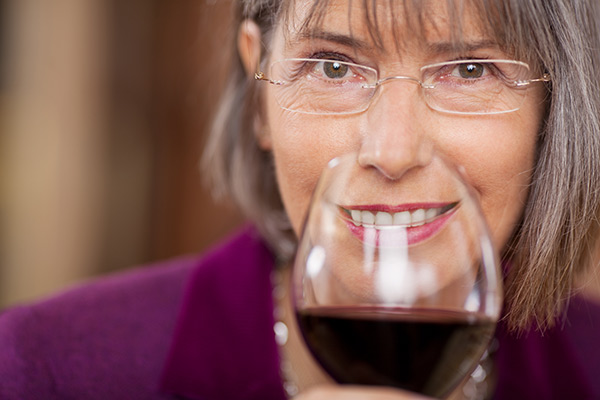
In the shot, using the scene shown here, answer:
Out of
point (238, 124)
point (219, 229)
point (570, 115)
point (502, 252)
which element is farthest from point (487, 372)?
point (219, 229)

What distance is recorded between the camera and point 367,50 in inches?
40.1

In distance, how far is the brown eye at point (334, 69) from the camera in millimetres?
1062

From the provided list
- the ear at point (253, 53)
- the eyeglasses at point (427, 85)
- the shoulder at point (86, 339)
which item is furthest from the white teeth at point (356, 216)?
the shoulder at point (86, 339)

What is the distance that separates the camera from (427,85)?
1012mm

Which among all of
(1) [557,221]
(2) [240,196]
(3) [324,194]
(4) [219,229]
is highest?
(3) [324,194]

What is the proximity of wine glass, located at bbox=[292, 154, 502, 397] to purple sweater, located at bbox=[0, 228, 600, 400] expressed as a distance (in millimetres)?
556

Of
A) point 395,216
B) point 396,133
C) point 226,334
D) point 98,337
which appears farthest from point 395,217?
point 98,337

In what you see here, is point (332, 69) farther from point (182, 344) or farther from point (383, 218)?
point (182, 344)

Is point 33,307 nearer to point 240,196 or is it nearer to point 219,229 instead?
point 240,196

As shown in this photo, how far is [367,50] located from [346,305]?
44 cm

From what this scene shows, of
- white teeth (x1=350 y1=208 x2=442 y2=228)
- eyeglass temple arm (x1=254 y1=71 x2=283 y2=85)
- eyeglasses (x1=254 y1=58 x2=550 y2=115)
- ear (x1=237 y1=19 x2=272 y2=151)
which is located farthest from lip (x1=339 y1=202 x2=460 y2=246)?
ear (x1=237 y1=19 x2=272 y2=151)

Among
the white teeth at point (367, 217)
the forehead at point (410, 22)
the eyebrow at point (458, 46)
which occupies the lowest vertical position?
the white teeth at point (367, 217)

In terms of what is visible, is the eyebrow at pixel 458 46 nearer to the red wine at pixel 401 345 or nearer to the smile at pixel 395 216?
the smile at pixel 395 216

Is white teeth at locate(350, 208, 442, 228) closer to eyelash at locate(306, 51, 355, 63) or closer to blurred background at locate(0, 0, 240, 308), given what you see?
eyelash at locate(306, 51, 355, 63)
